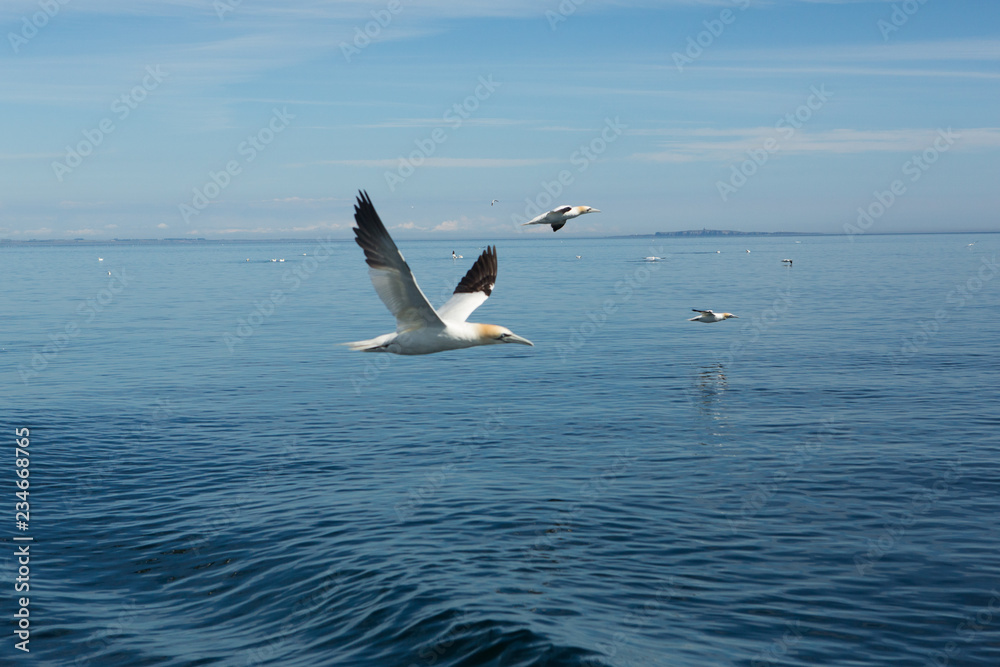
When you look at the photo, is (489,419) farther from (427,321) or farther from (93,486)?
(427,321)

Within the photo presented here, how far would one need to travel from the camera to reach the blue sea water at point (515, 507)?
17812mm

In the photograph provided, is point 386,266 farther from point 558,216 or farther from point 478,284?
point 558,216

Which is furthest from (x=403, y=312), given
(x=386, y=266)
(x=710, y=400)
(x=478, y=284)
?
(x=710, y=400)
